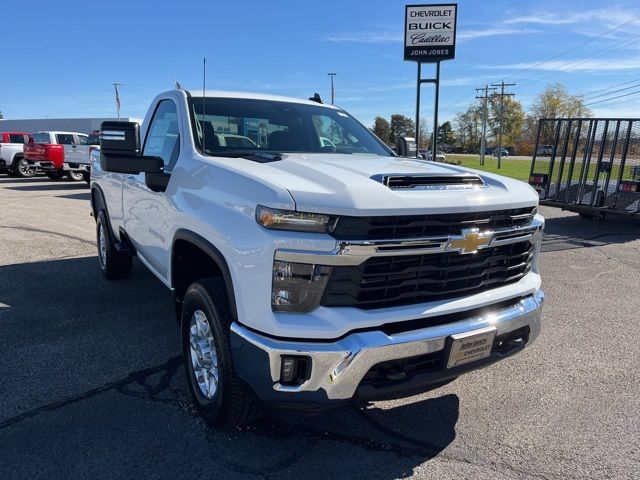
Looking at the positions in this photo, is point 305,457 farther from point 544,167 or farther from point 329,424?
point 544,167

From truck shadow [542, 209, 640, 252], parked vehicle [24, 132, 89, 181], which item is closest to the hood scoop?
truck shadow [542, 209, 640, 252]

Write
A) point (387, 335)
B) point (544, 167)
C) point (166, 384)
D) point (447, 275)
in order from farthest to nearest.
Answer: point (544, 167) < point (166, 384) < point (447, 275) < point (387, 335)

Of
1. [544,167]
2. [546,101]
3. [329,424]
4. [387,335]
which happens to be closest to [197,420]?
[329,424]

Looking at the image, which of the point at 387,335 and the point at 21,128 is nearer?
the point at 387,335

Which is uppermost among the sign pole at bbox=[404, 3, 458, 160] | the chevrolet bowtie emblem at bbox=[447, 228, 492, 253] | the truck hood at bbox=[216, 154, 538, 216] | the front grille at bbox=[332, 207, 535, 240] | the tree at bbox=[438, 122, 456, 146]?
the sign pole at bbox=[404, 3, 458, 160]

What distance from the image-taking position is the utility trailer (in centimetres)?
1078

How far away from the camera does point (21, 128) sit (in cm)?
7094

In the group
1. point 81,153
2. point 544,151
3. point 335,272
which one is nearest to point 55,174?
point 81,153

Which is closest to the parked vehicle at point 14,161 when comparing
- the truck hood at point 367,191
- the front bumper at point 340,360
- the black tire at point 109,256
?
the black tire at point 109,256

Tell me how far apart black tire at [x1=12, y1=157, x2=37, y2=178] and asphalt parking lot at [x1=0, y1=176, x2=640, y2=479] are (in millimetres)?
19639

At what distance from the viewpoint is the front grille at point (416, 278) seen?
2.41 metres

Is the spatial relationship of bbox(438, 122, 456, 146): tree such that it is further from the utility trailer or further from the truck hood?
the truck hood

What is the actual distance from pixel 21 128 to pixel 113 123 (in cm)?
7955

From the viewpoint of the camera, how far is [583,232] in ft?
35.7
